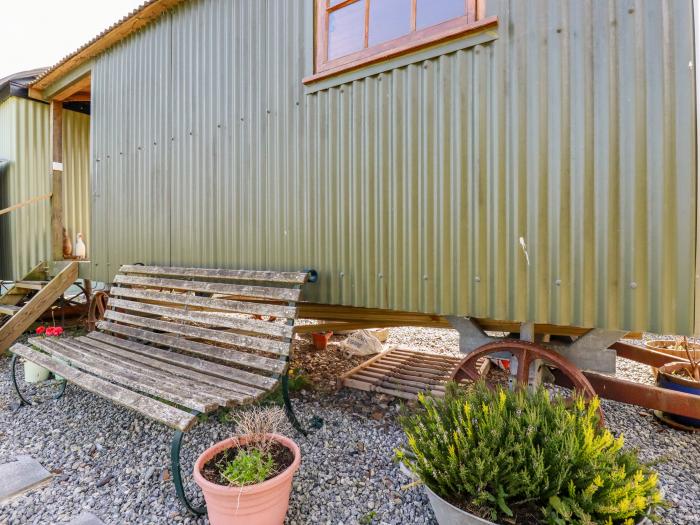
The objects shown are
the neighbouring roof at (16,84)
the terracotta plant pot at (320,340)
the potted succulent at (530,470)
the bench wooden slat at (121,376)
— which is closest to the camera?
the potted succulent at (530,470)

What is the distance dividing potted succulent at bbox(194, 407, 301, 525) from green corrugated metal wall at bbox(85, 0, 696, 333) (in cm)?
138

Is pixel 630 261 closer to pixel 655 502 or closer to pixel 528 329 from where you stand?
pixel 528 329

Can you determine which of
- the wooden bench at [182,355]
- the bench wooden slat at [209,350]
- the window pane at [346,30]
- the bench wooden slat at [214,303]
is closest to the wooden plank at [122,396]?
the wooden bench at [182,355]

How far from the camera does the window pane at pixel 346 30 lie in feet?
10.4

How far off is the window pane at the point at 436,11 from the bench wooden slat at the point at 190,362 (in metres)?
2.76

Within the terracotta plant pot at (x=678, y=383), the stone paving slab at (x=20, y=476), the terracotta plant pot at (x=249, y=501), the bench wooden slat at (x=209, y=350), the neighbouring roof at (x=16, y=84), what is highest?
the neighbouring roof at (x=16, y=84)

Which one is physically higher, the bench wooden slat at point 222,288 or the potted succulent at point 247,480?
the bench wooden slat at point 222,288

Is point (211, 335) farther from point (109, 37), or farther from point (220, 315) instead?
point (109, 37)

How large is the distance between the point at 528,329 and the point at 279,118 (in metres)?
2.87

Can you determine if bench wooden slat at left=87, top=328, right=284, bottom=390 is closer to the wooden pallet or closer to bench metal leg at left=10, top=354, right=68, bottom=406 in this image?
bench metal leg at left=10, top=354, right=68, bottom=406

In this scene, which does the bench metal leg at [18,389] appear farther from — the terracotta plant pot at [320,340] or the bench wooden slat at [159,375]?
the terracotta plant pot at [320,340]

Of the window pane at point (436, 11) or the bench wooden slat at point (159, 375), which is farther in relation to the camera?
the window pane at point (436, 11)

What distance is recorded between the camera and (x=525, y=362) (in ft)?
8.57

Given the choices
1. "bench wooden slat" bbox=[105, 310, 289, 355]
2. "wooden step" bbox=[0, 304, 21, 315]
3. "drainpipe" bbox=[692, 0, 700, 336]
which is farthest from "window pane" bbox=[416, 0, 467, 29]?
"wooden step" bbox=[0, 304, 21, 315]
